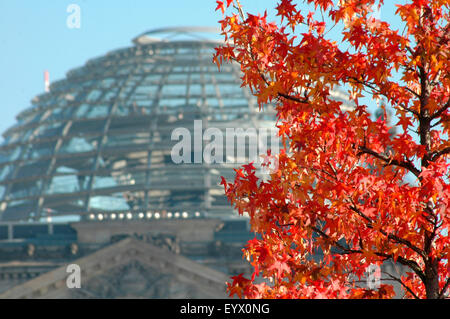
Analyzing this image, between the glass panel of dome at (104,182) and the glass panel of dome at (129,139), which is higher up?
the glass panel of dome at (129,139)

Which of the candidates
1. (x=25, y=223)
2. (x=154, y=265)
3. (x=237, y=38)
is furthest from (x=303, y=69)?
(x=25, y=223)

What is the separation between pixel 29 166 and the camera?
301 ft

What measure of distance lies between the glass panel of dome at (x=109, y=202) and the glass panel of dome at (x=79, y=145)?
4875 mm

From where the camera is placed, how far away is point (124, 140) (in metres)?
91.9

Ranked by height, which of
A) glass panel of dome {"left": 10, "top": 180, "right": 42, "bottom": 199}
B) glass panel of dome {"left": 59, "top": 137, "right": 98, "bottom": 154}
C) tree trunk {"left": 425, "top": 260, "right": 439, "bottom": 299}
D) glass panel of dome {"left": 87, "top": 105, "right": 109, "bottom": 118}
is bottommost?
tree trunk {"left": 425, "top": 260, "right": 439, "bottom": 299}

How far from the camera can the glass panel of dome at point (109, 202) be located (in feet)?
288

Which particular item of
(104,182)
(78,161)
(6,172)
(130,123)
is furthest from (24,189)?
(130,123)

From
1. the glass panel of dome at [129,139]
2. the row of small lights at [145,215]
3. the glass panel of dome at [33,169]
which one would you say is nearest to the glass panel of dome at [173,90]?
the glass panel of dome at [129,139]

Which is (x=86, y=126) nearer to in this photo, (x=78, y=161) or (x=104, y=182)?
(x=78, y=161)

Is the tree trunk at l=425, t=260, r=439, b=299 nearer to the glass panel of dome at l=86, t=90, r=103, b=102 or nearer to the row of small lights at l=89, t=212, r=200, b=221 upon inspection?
the row of small lights at l=89, t=212, r=200, b=221

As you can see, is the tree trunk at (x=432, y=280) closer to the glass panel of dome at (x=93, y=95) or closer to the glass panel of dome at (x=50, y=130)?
the glass panel of dome at (x=50, y=130)

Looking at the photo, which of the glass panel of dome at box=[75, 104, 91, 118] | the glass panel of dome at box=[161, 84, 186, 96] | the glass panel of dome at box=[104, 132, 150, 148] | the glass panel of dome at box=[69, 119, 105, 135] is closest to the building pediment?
the glass panel of dome at box=[104, 132, 150, 148]

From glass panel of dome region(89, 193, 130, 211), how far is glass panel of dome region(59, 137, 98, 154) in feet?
16.0

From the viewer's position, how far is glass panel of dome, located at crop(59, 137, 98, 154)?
3588 inches
